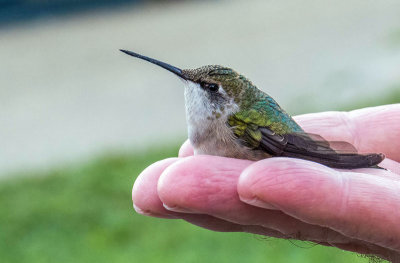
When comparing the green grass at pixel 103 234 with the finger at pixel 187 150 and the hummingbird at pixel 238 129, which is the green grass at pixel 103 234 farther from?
the hummingbird at pixel 238 129

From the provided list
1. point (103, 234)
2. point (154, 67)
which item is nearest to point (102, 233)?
point (103, 234)

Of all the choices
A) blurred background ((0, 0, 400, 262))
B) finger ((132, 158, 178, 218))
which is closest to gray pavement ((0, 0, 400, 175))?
blurred background ((0, 0, 400, 262))

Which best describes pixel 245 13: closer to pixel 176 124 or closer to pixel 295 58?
pixel 295 58

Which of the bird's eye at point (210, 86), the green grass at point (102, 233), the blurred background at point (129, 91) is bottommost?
the green grass at point (102, 233)

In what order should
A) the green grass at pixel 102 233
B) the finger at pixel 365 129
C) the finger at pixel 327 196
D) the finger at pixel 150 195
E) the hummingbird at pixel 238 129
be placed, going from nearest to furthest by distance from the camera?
1. the finger at pixel 327 196
2. the finger at pixel 150 195
3. the hummingbird at pixel 238 129
4. the finger at pixel 365 129
5. the green grass at pixel 102 233

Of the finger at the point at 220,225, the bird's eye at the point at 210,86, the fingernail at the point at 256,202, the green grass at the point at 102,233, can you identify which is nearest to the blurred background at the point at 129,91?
the green grass at the point at 102,233

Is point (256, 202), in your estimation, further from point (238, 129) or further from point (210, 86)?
point (210, 86)
